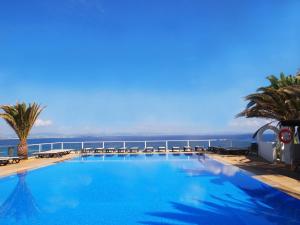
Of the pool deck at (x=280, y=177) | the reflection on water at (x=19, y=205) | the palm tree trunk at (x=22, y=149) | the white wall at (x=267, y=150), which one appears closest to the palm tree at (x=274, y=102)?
the white wall at (x=267, y=150)

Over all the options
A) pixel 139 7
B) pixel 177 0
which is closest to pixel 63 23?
pixel 139 7

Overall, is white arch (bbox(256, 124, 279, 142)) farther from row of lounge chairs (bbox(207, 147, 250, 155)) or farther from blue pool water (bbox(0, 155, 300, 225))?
blue pool water (bbox(0, 155, 300, 225))

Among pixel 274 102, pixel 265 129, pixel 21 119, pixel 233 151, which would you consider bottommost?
pixel 233 151

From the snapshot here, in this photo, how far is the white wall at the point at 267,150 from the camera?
16.9 m

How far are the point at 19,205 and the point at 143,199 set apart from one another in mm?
3417

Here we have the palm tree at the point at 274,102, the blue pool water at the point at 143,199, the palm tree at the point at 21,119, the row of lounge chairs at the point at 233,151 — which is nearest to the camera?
the blue pool water at the point at 143,199

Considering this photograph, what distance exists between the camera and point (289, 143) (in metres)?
15.1

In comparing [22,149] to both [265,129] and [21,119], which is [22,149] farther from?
[265,129]

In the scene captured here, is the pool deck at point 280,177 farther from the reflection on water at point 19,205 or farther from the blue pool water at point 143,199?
the reflection on water at point 19,205

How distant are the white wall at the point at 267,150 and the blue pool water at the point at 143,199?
258 centimetres

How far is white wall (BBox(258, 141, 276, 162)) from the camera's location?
16878 millimetres

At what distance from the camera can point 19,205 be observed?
31.2 ft

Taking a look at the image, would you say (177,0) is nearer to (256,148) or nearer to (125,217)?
(256,148)

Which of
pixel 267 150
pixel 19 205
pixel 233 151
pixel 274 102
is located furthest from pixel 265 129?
pixel 19 205
